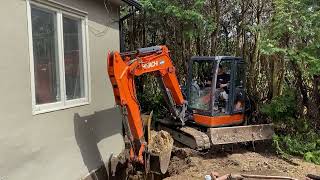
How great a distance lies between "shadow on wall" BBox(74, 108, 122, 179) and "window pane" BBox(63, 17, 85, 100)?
47cm

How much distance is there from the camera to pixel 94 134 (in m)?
7.07

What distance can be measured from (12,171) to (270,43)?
5.69 m

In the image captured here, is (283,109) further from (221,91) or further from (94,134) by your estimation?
(94,134)

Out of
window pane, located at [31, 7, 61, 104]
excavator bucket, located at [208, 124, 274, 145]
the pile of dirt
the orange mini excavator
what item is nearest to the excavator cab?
the orange mini excavator

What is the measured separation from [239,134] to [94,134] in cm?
332

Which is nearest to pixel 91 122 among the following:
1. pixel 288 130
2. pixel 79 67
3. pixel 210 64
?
pixel 79 67

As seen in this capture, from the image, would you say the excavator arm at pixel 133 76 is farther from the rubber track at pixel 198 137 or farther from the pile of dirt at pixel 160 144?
the rubber track at pixel 198 137

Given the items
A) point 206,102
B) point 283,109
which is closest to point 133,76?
point 206,102

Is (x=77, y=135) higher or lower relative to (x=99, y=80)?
lower

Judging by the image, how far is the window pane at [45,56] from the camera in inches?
203

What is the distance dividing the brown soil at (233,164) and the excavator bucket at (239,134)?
0.34m

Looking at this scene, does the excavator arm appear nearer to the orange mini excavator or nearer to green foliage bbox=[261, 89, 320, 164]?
the orange mini excavator

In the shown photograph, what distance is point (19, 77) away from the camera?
15.3ft

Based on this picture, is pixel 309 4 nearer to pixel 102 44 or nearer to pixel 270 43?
pixel 270 43
